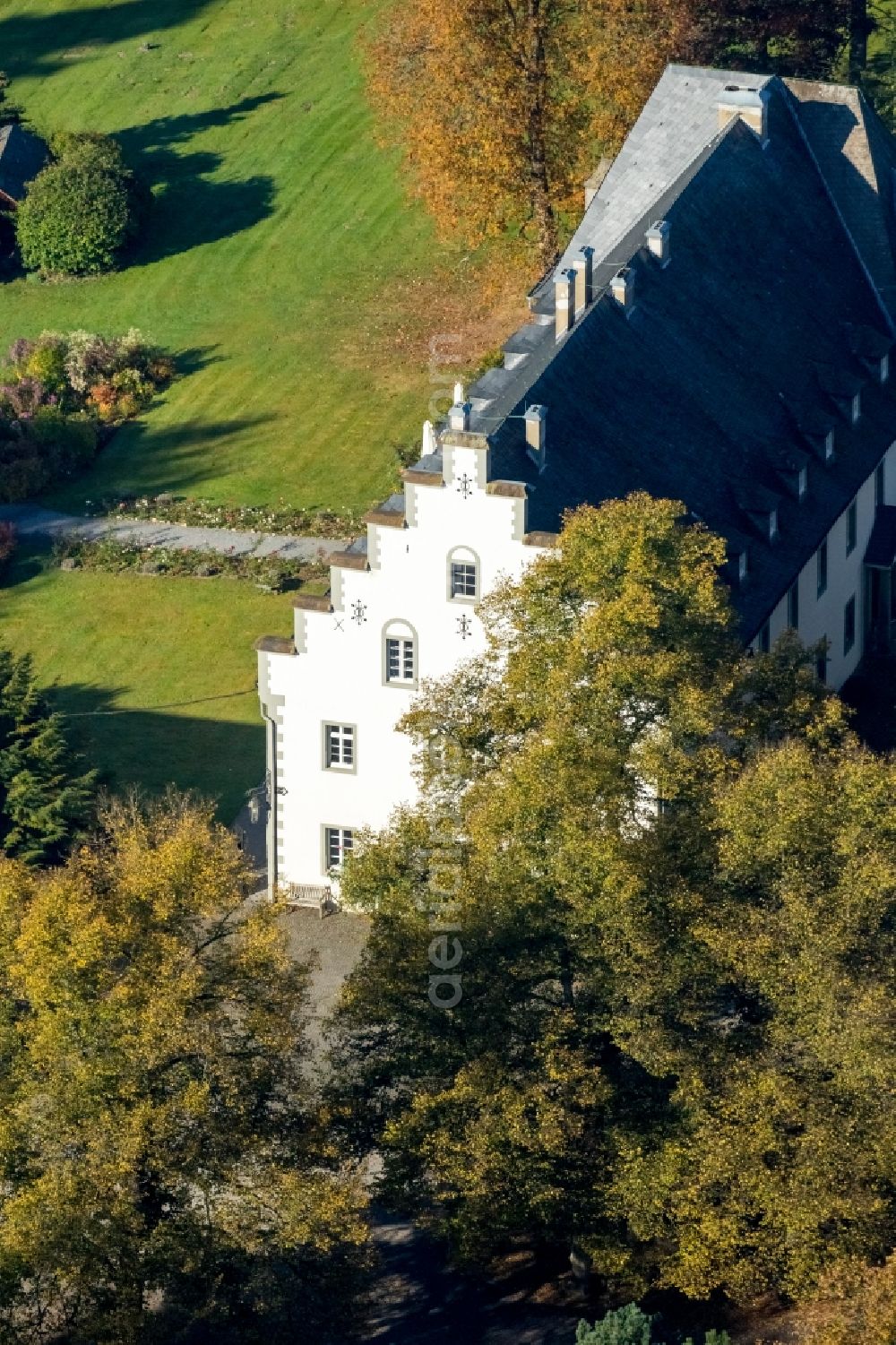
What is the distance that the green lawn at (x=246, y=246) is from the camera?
108750 millimetres

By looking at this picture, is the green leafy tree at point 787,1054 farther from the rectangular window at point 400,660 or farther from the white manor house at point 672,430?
the rectangular window at point 400,660

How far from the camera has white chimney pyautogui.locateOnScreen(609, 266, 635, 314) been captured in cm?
8469

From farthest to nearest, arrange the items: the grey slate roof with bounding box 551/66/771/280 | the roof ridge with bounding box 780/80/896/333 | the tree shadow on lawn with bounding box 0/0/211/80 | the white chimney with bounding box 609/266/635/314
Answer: the tree shadow on lawn with bounding box 0/0/211/80, the roof ridge with bounding box 780/80/896/333, the grey slate roof with bounding box 551/66/771/280, the white chimney with bounding box 609/266/635/314

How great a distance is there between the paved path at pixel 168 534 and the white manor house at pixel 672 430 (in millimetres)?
12673

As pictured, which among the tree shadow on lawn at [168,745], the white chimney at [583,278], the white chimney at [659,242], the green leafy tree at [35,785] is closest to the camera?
the green leafy tree at [35,785]

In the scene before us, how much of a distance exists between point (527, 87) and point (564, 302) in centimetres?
2672

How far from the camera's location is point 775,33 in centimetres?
11319

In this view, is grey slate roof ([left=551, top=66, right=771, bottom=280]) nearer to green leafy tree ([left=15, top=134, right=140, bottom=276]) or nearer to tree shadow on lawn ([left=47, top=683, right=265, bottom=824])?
tree shadow on lawn ([left=47, top=683, right=265, bottom=824])

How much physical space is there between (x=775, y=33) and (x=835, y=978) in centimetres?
6124

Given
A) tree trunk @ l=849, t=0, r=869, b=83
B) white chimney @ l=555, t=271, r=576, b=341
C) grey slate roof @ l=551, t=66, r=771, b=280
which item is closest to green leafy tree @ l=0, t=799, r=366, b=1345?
white chimney @ l=555, t=271, r=576, b=341

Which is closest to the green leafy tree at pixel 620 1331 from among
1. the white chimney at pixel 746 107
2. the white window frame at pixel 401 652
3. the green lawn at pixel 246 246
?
the white window frame at pixel 401 652

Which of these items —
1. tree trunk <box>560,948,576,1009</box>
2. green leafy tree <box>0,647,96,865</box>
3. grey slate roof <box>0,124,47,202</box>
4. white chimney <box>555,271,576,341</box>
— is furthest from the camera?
grey slate roof <box>0,124,47,202</box>

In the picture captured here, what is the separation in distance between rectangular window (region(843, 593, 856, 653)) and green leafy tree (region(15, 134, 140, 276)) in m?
45.8

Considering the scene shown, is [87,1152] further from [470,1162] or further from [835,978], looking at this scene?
[835,978]
